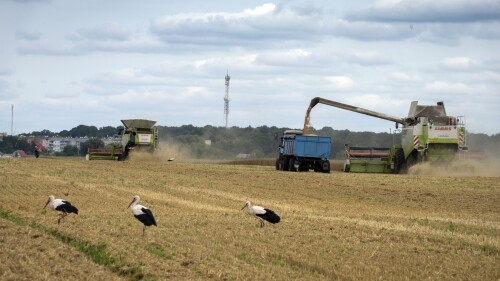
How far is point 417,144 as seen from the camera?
52688 mm

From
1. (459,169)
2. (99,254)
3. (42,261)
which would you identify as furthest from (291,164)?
(42,261)

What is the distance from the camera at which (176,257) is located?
17094 mm

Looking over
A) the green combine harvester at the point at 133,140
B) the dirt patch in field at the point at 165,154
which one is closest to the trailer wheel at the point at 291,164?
the dirt patch in field at the point at 165,154

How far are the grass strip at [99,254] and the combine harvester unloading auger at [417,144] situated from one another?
33.2m

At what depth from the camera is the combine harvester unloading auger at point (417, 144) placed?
52125mm

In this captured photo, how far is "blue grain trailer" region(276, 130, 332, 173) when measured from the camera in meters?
54.3

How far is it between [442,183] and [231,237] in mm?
24794

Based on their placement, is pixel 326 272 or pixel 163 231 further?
pixel 163 231

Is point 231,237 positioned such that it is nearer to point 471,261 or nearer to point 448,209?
point 471,261

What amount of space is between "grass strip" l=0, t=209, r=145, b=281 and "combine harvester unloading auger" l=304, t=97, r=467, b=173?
109ft

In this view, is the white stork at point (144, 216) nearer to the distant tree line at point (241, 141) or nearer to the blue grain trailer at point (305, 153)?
the blue grain trailer at point (305, 153)

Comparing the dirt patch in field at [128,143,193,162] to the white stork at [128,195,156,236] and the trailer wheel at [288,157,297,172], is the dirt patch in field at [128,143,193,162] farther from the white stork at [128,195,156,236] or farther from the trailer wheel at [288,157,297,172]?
the white stork at [128,195,156,236]

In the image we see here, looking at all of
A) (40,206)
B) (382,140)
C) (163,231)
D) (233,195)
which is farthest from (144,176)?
(382,140)

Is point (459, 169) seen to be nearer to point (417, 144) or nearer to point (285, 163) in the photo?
point (417, 144)
